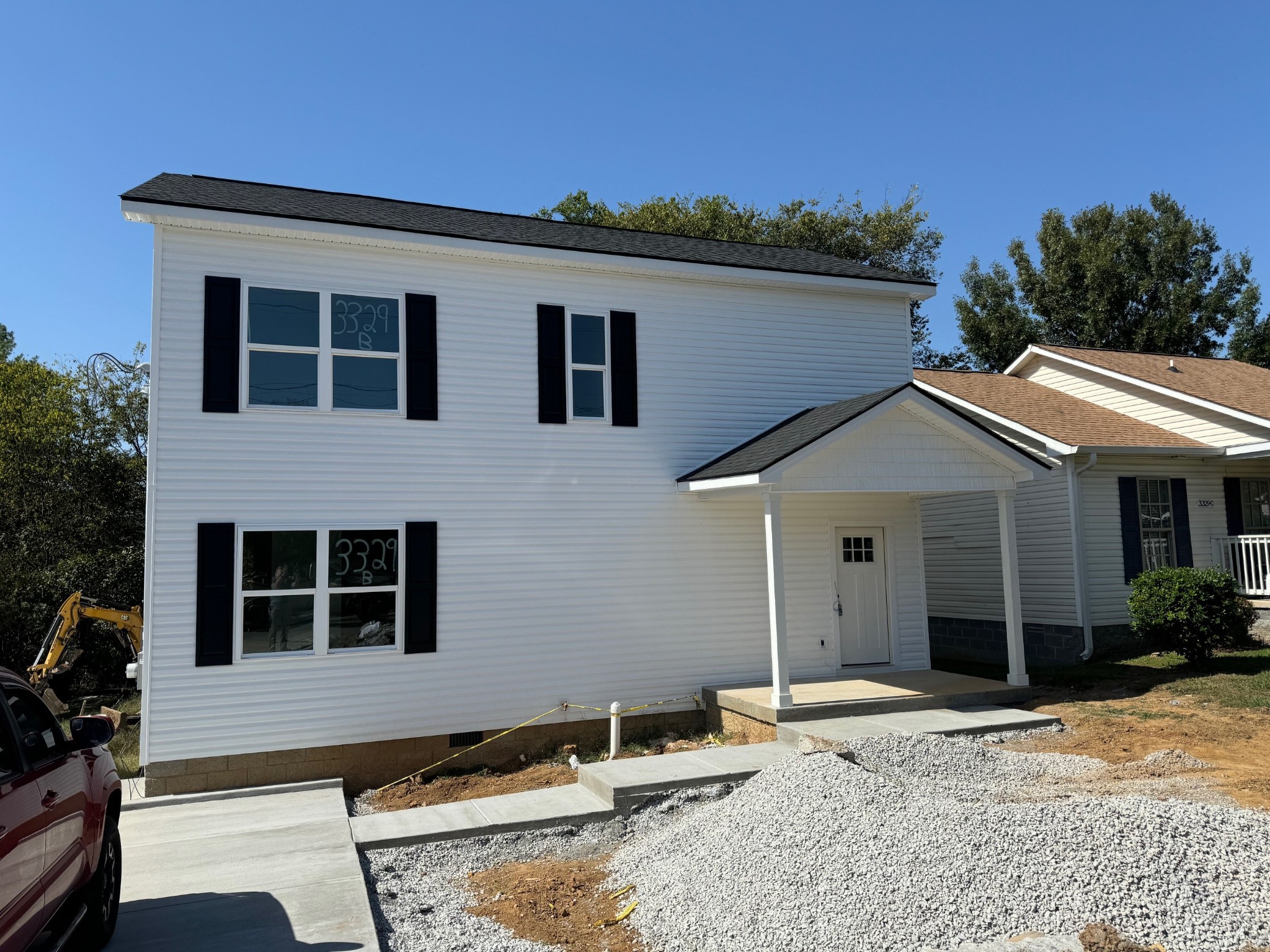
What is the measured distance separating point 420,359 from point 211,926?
6658 mm

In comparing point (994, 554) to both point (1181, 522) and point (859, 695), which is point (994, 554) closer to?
point (1181, 522)

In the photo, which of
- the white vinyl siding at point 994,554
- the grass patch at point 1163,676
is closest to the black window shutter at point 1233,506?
the grass patch at point 1163,676

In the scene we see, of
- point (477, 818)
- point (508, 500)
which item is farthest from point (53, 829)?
point (508, 500)

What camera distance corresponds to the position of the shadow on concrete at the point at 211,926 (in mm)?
5336

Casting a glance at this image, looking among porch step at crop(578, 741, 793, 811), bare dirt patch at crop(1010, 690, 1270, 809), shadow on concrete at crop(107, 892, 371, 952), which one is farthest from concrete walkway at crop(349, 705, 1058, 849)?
shadow on concrete at crop(107, 892, 371, 952)

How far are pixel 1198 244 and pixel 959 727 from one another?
32.6 metres

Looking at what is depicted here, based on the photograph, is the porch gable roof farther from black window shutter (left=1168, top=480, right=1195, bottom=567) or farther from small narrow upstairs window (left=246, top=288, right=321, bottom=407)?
black window shutter (left=1168, top=480, right=1195, bottom=567)

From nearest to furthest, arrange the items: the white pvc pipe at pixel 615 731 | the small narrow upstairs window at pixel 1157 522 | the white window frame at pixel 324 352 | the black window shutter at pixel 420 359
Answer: the white window frame at pixel 324 352 → the white pvc pipe at pixel 615 731 → the black window shutter at pixel 420 359 → the small narrow upstairs window at pixel 1157 522

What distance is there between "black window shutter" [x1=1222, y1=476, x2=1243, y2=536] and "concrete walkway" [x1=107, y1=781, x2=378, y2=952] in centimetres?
1674

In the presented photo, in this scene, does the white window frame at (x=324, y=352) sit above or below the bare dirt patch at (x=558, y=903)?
above

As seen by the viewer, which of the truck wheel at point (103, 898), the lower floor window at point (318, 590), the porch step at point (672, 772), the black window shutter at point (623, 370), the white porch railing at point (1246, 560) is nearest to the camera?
the truck wheel at point (103, 898)

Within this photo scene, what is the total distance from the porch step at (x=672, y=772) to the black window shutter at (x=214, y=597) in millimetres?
4232

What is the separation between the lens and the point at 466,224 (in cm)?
1202

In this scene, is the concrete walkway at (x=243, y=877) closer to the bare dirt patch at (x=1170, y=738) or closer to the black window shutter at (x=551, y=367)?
the black window shutter at (x=551, y=367)
